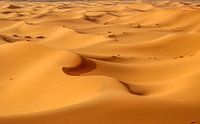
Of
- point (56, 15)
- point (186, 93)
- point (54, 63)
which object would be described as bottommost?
point (56, 15)

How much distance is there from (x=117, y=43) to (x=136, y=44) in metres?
Result: 0.56

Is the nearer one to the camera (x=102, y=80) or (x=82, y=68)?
(x=102, y=80)

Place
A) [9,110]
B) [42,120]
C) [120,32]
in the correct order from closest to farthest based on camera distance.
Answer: [42,120] < [9,110] < [120,32]

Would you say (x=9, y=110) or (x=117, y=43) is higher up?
(x=9, y=110)

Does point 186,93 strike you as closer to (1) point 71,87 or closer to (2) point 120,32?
(1) point 71,87

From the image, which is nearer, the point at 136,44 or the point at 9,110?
the point at 9,110

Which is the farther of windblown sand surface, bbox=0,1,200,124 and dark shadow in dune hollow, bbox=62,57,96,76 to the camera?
dark shadow in dune hollow, bbox=62,57,96,76

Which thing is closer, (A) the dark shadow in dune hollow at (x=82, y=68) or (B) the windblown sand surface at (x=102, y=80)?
(B) the windblown sand surface at (x=102, y=80)

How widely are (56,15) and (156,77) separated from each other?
44.8 feet

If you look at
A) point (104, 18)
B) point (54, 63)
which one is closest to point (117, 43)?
point (54, 63)

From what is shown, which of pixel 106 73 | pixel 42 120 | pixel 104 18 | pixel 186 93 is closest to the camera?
pixel 42 120

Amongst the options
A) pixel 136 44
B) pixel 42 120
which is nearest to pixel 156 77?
pixel 42 120

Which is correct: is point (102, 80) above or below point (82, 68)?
above

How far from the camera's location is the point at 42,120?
13.7 feet
